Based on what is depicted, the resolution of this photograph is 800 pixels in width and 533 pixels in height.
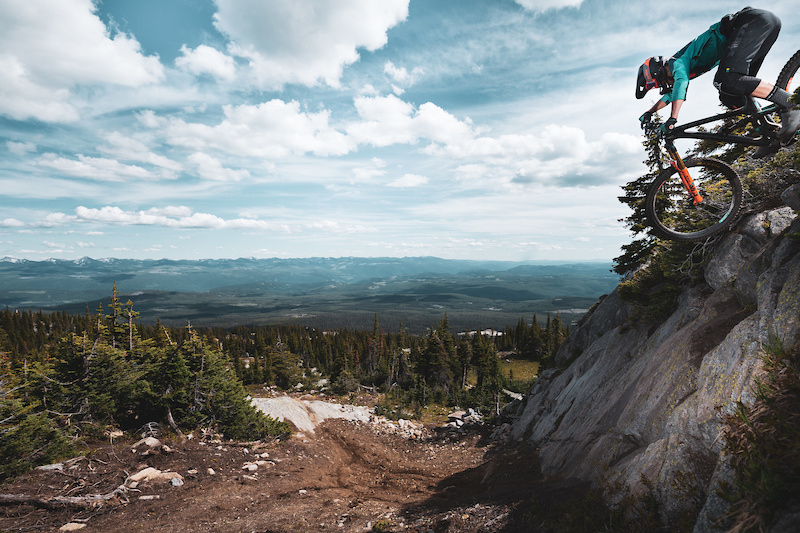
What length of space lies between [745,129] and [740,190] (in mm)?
2034

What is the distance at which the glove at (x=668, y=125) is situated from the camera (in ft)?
23.3

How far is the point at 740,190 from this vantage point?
7684 millimetres

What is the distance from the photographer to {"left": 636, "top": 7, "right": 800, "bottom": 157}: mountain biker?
21.3 ft

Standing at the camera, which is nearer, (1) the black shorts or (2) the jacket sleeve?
(1) the black shorts

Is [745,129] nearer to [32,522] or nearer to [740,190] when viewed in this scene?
[740,190]

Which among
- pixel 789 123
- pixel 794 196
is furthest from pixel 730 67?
pixel 794 196

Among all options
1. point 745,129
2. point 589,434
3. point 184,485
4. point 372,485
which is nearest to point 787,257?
point 745,129

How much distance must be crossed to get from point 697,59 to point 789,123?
223 cm

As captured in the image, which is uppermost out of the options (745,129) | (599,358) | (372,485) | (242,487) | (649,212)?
(745,129)

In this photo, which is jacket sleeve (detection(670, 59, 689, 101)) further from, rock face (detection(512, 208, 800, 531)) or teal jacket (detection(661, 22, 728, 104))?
rock face (detection(512, 208, 800, 531))

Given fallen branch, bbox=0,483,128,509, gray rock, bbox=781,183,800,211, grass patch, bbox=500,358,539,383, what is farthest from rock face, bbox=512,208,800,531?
grass patch, bbox=500,358,539,383

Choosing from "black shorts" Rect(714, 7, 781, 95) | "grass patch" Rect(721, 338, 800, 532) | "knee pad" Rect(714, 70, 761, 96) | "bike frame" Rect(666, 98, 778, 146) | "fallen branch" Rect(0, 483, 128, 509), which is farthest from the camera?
"fallen branch" Rect(0, 483, 128, 509)

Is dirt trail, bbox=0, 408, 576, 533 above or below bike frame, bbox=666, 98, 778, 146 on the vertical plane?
below

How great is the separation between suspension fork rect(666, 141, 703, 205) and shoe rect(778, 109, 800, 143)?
5.21ft
